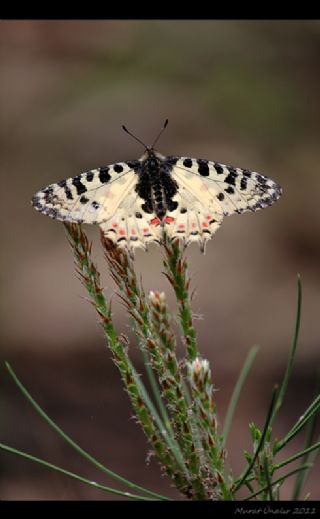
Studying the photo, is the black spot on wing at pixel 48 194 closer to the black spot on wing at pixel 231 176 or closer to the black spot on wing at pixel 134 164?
the black spot on wing at pixel 134 164

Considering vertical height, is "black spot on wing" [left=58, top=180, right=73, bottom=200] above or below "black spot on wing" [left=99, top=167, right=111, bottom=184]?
below

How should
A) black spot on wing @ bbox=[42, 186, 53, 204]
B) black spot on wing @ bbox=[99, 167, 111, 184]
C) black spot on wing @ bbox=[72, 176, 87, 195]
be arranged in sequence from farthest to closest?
black spot on wing @ bbox=[99, 167, 111, 184] < black spot on wing @ bbox=[72, 176, 87, 195] < black spot on wing @ bbox=[42, 186, 53, 204]

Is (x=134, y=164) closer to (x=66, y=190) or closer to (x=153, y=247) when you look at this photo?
(x=66, y=190)

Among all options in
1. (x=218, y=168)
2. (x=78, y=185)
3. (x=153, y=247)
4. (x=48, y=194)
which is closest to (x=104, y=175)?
(x=78, y=185)

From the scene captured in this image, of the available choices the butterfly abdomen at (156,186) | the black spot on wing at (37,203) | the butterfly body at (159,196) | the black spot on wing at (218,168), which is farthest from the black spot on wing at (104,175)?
the black spot on wing at (218,168)

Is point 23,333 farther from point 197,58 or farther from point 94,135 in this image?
point 197,58

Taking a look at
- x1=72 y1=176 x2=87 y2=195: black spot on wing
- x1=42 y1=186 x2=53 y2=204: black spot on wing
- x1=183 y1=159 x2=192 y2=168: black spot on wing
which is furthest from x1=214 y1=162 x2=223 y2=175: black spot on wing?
x1=42 y1=186 x2=53 y2=204: black spot on wing

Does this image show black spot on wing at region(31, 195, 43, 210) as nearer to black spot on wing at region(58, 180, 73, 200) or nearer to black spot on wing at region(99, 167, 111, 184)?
black spot on wing at region(58, 180, 73, 200)
